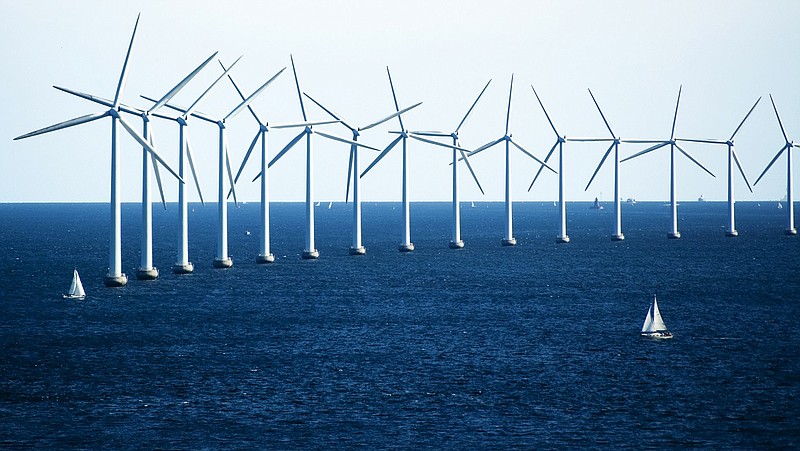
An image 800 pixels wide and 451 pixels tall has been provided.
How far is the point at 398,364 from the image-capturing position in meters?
63.3

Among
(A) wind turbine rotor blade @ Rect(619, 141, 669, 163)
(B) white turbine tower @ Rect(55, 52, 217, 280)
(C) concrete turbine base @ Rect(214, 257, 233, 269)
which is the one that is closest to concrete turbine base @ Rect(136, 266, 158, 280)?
(B) white turbine tower @ Rect(55, 52, 217, 280)

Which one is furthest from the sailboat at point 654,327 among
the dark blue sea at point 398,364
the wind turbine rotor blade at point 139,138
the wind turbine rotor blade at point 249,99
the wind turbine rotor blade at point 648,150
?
the wind turbine rotor blade at point 648,150

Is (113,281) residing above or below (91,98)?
below

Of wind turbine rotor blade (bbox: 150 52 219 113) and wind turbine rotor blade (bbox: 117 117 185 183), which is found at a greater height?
wind turbine rotor blade (bbox: 150 52 219 113)

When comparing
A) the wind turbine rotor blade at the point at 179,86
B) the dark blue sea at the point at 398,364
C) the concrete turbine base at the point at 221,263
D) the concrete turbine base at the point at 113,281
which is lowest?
the dark blue sea at the point at 398,364

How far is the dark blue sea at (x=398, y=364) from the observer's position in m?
46.0

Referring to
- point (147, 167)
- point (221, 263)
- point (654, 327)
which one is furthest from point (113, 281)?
point (654, 327)

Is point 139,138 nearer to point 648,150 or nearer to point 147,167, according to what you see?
point 147,167

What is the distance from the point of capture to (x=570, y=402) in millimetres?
52125

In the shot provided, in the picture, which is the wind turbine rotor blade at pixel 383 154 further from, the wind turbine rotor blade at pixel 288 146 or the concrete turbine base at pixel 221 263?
the concrete turbine base at pixel 221 263

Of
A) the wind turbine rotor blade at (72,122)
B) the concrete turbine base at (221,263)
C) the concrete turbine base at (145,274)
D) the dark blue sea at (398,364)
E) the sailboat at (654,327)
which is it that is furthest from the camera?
the concrete turbine base at (221,263)

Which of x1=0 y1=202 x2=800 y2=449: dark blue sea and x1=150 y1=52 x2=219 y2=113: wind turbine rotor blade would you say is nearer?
x1=0 y1=202 x2=800 y2=449: dark blue sea

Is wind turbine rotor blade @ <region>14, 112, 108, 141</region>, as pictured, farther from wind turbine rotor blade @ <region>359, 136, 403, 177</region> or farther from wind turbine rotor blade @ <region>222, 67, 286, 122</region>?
wind turbine rotor blade @ <region>359, 136, 403, 177</region>

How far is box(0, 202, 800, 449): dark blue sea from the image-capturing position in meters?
46.0
